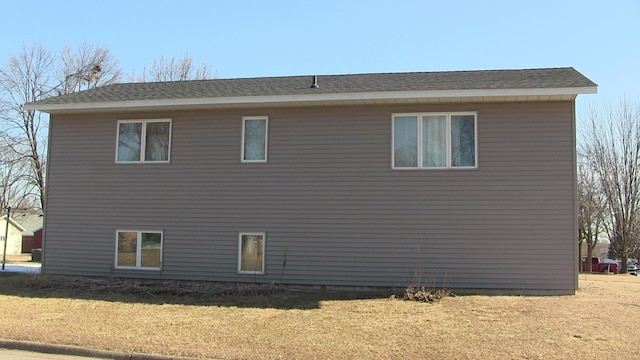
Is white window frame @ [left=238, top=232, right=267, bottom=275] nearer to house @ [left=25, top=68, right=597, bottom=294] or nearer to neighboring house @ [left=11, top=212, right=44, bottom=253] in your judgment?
house @ [left=25, top=68, right=597, bottom=294]

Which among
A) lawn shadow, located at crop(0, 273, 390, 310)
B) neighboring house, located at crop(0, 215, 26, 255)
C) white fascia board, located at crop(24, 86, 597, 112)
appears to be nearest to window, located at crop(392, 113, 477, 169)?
white fascia board, located at crop(24, 86, 597, 112)

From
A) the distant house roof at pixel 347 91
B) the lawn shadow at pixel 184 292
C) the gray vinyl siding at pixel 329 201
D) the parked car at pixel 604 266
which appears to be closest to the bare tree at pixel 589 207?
the parked car at pixel 604 266

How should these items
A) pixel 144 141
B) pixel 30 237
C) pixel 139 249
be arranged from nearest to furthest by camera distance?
1. pixel 139 249
2. pixel 144 141
3. pixel 30 237

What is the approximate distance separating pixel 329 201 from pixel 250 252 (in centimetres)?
226

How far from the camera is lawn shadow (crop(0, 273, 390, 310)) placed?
34.2ft

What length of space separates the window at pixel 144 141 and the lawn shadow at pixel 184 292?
3.01 metres

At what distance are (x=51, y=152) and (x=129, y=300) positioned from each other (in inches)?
211

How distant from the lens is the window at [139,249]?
42.1 ft

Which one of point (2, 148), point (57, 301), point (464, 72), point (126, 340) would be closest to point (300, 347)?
point (126, 340)

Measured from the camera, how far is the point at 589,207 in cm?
3047

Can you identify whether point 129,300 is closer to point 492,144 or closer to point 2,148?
point 492,144

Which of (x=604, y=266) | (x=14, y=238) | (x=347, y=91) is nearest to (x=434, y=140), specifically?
(x=347, y=91)

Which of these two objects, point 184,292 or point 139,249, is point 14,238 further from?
point 184,292

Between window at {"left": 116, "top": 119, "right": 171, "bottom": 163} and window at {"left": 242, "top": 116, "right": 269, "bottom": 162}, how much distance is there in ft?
6.43
